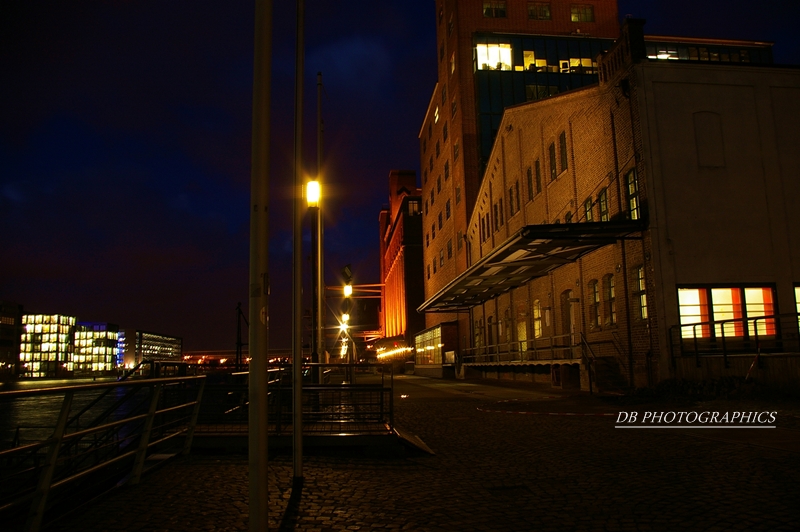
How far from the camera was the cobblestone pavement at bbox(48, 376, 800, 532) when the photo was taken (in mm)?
5766

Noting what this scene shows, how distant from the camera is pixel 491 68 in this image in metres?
48.9

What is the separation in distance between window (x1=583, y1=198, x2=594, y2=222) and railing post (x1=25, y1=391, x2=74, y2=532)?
866 inches

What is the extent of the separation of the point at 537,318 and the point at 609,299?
8675 mm

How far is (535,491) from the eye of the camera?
278 inches

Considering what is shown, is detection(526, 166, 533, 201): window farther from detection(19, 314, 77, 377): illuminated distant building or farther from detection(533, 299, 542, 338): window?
detection(19, 314, 77, 377): illuminated distant building

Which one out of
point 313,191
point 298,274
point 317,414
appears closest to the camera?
point 298,274

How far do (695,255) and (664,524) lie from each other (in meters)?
16.1

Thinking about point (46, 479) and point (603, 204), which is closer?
point (46, 479)

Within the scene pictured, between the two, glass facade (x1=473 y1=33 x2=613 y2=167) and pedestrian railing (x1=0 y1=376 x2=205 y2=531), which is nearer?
pedestrian railing (x1=0 y1=376 x2=205 y2=531)

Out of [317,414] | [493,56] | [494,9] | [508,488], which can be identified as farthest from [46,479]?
[494,9]

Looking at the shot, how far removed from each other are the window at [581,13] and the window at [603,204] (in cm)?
3345

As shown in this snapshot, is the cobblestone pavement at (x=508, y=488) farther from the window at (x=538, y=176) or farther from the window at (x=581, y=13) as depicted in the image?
the window at (x=581, y=13)

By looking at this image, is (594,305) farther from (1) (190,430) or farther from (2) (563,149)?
(1) (190,430)

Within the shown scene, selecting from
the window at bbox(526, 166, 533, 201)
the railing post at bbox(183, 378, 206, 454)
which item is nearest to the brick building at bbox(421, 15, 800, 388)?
the window at bbox(526, 166, 533, 201)
